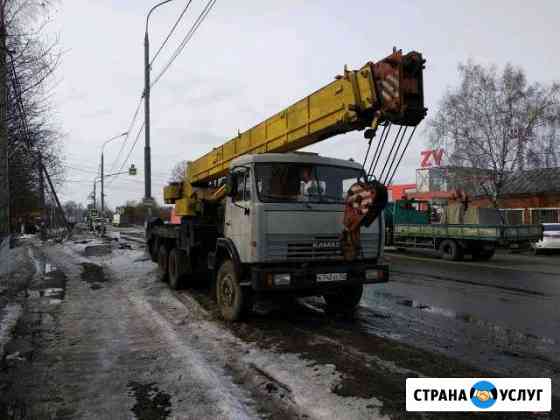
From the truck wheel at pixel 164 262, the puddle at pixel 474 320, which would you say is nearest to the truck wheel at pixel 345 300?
the puddle at pixel 474 320

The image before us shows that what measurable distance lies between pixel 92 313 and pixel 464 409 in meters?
6.19

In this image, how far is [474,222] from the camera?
1703 cm

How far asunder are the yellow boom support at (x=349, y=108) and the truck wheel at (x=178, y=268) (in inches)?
102

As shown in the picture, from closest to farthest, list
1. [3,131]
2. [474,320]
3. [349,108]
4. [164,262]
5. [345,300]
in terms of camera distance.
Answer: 1. [349,108]
2. [474,320]
3. [345,300]
4. [3,131]
5. [164,262]

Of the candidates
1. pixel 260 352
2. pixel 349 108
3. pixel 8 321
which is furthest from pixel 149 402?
pixel 8 321

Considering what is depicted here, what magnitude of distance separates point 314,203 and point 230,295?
192 cm

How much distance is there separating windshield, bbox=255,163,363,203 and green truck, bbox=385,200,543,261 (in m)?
10.8

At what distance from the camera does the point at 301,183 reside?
264 inches

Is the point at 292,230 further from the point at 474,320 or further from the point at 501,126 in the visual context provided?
the point at 501,126

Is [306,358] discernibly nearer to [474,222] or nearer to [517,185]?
[474,222]

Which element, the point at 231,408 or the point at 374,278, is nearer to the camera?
the point at 231,408

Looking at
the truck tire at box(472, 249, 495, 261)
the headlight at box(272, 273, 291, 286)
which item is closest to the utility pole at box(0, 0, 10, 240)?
the headlight at box(272, 273, 291, 286)

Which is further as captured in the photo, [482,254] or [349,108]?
[482,254]

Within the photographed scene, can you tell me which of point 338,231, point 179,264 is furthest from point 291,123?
point 179,264
